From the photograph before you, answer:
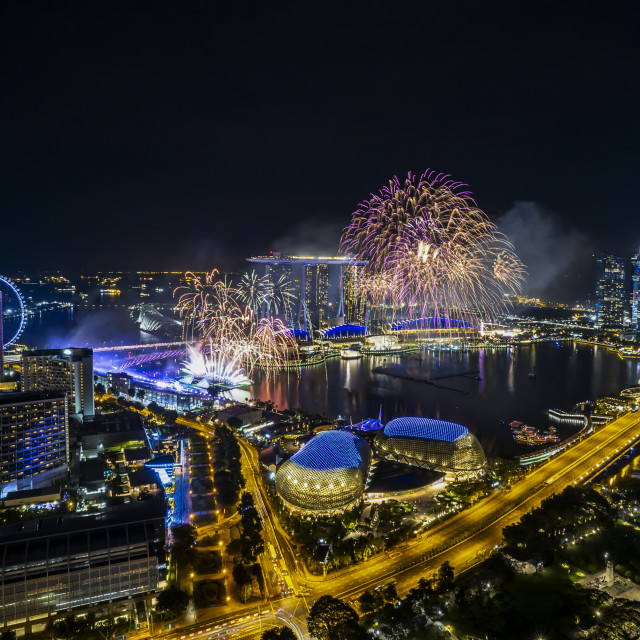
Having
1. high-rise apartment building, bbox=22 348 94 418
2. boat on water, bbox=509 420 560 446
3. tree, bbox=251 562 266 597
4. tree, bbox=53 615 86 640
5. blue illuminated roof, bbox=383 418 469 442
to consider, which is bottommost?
tree, bbox=251 562 266 597

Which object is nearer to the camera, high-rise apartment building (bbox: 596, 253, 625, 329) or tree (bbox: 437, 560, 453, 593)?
tree (bbox: 437, 560, 453, 593)

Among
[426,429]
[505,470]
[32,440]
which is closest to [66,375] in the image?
[32,440]

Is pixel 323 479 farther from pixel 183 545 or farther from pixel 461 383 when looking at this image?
pixel 461 383

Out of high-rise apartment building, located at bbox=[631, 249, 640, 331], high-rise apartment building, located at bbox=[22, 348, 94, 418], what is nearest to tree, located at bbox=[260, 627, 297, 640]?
high-rise apartment building, located at bbox=[22, 348, 94, 418]

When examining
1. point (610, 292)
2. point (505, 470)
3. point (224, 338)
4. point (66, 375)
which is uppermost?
point (610, 292)

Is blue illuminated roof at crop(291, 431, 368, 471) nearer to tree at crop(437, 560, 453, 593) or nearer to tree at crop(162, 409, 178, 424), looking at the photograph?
tree at crop(437, 560, 453, 593)

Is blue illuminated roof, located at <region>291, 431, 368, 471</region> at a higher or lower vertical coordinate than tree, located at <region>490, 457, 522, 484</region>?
higher
